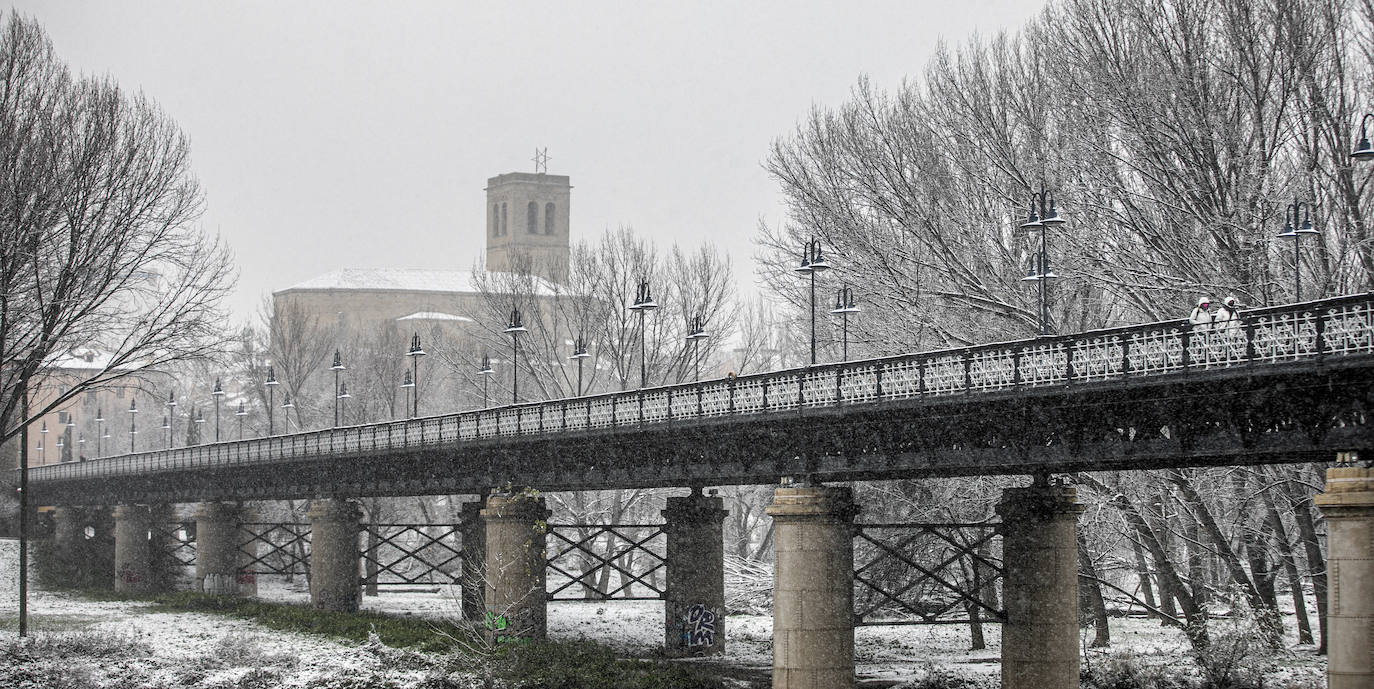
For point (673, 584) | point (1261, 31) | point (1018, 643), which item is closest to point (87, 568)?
point (673, 584)

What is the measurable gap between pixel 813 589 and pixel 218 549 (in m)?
44.6

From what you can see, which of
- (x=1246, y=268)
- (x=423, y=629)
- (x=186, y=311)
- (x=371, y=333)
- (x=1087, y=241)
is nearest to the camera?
(x=1246, y=268)

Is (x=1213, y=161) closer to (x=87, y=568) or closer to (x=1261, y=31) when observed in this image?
(x=1261, y=31)

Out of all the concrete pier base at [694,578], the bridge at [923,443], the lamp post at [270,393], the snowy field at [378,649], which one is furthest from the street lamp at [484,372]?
the concrete pier base at [694,578]

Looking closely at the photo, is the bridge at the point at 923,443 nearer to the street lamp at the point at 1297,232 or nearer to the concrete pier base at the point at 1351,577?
the concrete pier base at the point at 1351,577

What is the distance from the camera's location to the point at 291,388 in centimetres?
8838

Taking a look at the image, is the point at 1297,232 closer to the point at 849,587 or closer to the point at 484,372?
the point at 849,587

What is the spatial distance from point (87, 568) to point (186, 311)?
42487 mm

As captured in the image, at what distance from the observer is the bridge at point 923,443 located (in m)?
23.9

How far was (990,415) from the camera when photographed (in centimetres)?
2911

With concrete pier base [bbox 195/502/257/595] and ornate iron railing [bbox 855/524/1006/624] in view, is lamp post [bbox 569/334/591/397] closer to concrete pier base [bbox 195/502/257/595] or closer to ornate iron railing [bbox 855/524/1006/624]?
ornate iron railing [bbox 855/524/1006/624]

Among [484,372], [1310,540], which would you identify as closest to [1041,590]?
[1310,540]

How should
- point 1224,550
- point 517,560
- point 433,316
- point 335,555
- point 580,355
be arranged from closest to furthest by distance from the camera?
point 1224,550 → point 517,560 → point 580,355 → point 335,555 → point 433,316

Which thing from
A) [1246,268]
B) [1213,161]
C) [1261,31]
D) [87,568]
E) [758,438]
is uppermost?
[1261,31]
